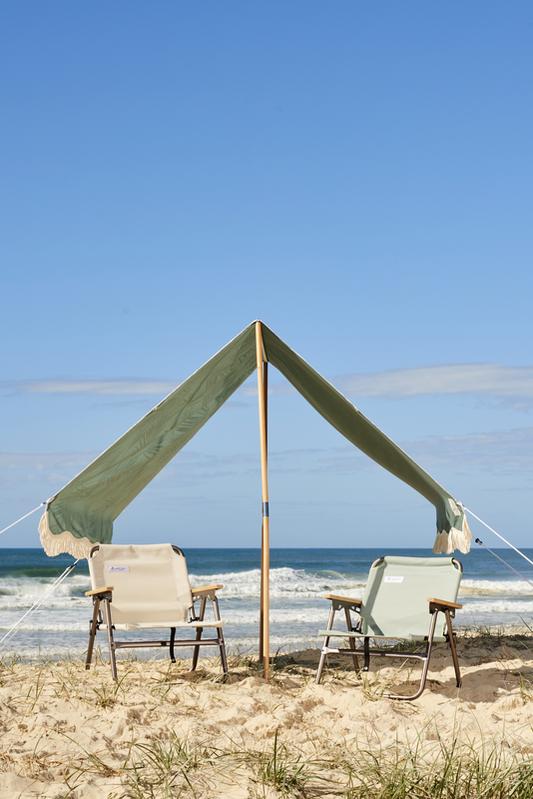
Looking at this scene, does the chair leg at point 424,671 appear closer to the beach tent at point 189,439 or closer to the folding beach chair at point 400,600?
the folding beach chair at point 400,600

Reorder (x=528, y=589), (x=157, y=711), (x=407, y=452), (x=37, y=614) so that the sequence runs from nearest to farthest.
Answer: (x=157, y=711) < (x=407, y=452) < (x=37, y=614) < (x=528, y=589)

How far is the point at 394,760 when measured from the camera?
2.57 meters

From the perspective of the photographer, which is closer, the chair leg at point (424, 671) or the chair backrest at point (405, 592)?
the chair leg at point (424, 671)

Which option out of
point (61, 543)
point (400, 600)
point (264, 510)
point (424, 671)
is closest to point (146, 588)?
point (61, 543)

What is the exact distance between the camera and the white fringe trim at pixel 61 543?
461 cm

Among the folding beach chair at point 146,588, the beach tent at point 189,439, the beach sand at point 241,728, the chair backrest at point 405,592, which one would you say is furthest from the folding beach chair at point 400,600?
the folding beach chair at point 146,588

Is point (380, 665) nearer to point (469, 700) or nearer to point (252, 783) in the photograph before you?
point (469, 700)

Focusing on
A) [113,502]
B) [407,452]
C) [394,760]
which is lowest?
[394,760]

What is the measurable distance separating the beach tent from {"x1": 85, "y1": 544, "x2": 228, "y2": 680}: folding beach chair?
0.89ft

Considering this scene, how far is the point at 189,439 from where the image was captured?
17.4 ft

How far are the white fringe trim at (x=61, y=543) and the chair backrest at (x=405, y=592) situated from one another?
1.95 m

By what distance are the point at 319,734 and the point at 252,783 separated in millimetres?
730

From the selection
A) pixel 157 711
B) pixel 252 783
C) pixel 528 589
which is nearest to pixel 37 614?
pixel 157 711

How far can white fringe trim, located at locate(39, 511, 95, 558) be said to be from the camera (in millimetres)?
4609
